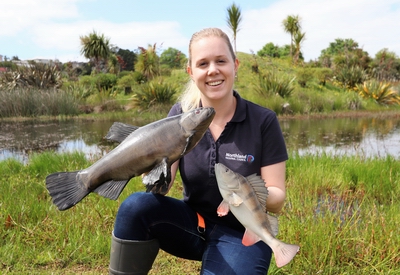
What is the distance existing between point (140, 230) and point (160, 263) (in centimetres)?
106

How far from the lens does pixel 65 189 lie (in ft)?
6.14

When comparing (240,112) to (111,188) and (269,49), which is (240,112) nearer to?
(111,188)

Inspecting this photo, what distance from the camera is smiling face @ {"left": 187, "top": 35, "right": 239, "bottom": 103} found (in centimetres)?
217

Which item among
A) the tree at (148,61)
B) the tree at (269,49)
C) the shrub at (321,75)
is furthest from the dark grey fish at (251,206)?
the tree at (269,49)

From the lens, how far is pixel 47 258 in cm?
302

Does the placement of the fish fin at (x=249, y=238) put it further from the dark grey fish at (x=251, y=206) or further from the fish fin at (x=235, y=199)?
the fish fin at (x=235, y=199)

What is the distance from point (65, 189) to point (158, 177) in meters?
0.53

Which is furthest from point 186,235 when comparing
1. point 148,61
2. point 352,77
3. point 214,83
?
point 352,77

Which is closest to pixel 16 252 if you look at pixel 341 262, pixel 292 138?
pixel 341 262

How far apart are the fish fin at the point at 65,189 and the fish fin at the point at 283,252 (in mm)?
917

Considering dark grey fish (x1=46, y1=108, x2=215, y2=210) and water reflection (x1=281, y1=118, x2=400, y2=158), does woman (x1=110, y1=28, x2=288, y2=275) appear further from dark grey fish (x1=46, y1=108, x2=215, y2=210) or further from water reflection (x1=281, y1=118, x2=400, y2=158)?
water reflection (x1=281, y1=118, x2=400, y2=158)

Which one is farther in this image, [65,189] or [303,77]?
[303,77]

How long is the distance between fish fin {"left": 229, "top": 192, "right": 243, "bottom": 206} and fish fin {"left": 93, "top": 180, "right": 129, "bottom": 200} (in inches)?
19.9

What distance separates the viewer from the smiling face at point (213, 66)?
85.4 inches
